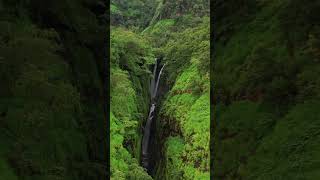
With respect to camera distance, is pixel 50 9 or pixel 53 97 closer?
pixel 53 97

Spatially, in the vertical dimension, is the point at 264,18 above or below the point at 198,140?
above

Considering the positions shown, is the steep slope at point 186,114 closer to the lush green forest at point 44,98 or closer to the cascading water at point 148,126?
the cascading water at point 148,126

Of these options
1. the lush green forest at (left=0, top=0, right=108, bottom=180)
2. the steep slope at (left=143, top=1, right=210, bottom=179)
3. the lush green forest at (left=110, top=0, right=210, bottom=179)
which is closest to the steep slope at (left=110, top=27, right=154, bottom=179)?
the lush green forest at (left=110, top=0, right=210, bottom=179)

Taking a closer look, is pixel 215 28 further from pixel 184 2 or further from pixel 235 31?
pixel 184 2

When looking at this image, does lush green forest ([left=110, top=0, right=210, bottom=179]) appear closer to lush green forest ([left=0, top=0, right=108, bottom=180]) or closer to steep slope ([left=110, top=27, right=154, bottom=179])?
steep slope ([left=110, top=27, right=154, bottom=179])

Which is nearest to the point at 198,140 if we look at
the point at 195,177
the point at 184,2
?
the point at 195,177

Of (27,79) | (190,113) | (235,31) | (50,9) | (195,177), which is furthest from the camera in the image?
(190,113)

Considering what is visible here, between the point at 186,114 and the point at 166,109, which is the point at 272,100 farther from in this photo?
the point at 166,109
